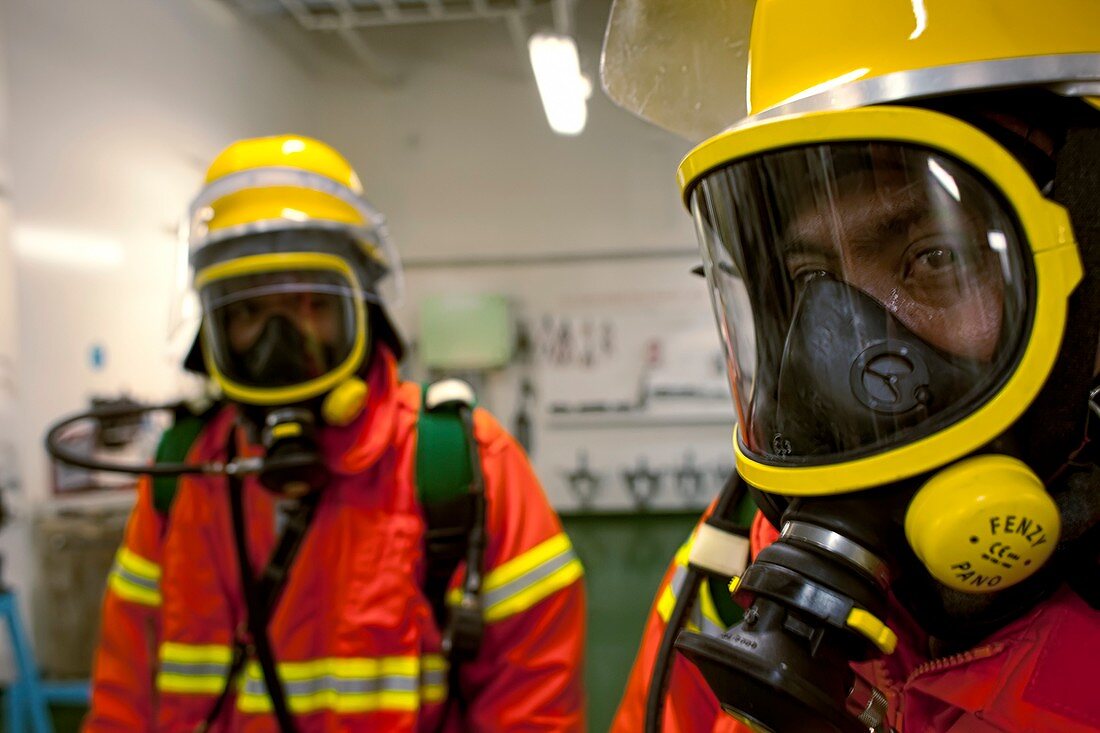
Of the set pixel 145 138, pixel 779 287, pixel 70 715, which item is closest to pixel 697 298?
pixel 145 138

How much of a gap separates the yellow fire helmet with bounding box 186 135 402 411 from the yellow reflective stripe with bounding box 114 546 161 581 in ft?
1.32

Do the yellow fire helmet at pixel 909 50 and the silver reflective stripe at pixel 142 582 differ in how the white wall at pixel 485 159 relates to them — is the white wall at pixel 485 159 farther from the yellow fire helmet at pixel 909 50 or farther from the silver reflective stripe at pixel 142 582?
the yellow fire helmet at pixel 909 50

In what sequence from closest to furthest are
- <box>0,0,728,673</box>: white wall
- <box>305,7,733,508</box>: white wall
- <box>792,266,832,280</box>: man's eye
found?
<box>792,266,832,280</box>: man's eye → <box>0,0,728,673</box>: white wall → <box>305,7,733,508</box>: white wall

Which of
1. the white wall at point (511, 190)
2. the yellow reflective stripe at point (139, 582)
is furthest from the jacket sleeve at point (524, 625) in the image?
the white wall at point (511, 190)

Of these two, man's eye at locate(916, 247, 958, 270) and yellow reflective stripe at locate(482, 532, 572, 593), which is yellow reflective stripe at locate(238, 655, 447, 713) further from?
man's eye at locate(916, 247, 958, 270)

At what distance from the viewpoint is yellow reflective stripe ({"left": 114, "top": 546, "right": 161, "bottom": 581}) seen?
1568 millimetres

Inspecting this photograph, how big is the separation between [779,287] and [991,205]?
0.64ft

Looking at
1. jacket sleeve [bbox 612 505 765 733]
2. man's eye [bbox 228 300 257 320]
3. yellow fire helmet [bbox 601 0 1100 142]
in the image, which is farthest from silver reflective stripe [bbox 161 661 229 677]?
yellow fire helmet [bbox 601 0 1100 142]

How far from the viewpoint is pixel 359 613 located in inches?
52.1

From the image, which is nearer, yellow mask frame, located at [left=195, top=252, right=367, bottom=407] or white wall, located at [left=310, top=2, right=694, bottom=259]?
yellow mask frame, located at [left=195, top=252, right=367, bottom=407]

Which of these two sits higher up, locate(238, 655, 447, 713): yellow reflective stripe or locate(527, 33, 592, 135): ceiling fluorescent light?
locate(527, 33, 592, 135): ceiling fluorescent light

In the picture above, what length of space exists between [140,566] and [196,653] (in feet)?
0.90

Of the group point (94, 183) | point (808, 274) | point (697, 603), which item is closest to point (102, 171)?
point (94, 183)

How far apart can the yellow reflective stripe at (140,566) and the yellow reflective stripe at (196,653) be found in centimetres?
19
